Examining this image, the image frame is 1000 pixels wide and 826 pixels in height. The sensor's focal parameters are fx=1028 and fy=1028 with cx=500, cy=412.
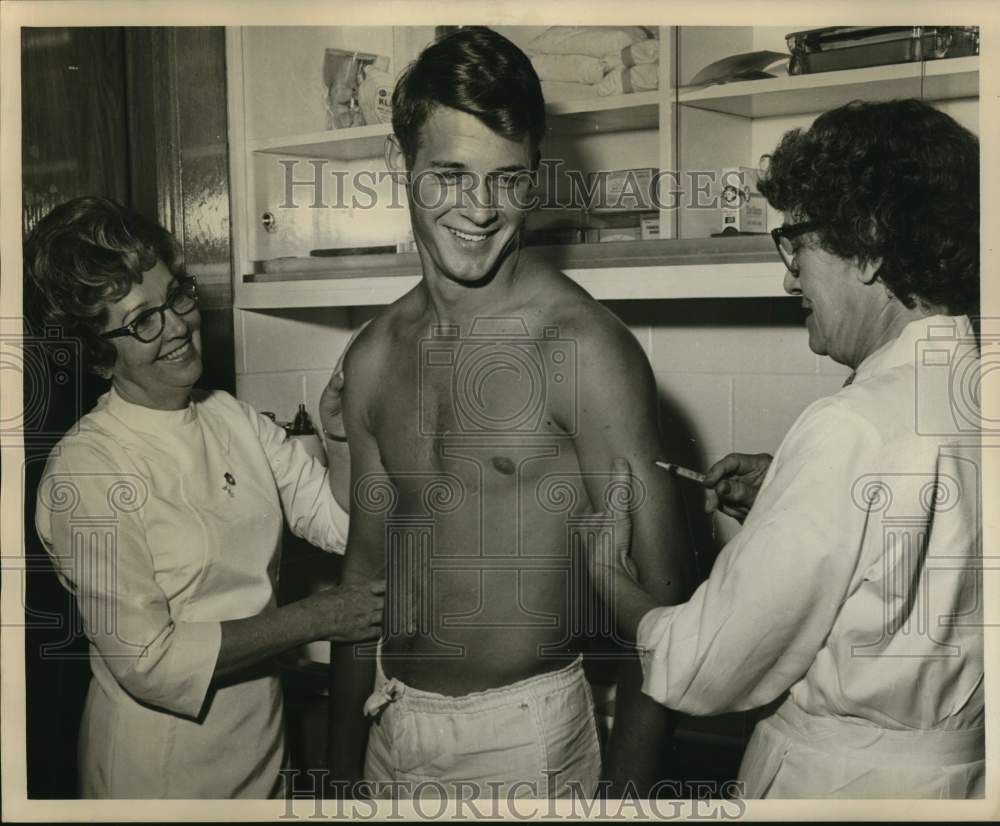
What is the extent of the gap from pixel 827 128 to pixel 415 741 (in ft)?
3.30

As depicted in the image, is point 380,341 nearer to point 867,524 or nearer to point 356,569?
point 356,569

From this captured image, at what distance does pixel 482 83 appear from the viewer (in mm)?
1483

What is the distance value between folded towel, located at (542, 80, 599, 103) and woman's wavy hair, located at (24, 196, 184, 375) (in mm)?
663

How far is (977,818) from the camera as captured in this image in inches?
52.8

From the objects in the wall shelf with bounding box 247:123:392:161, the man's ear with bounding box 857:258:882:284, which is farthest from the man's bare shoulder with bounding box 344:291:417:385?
the man's ear with bounding box 857:258:882:284

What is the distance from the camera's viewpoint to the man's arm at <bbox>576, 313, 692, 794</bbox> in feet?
4.82

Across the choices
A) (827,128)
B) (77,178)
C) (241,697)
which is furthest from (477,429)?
(77,178)

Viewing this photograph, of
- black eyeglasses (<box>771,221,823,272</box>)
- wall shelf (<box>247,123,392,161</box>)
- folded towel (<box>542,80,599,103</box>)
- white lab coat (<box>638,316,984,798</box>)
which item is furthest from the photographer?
wall shelf (<box>247,123,392,161</box>)

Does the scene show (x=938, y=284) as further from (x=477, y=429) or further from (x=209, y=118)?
(x=209, y=118)

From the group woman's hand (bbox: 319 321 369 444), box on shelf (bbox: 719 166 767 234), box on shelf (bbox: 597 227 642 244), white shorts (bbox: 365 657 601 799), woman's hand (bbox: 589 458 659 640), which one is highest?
box on shelf (bbox: 719 166 767 234)

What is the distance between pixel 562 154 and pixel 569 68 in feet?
0.48

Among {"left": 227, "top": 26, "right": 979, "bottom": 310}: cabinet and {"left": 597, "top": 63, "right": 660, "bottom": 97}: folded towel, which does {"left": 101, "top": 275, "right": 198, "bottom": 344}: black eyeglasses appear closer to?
{"left": 227, "top": 26, "right": 979, "bottom": 310}: cabinet

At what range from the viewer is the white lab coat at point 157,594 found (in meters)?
1.44

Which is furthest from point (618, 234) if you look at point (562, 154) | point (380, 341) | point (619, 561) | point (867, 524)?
point (867, 524)
